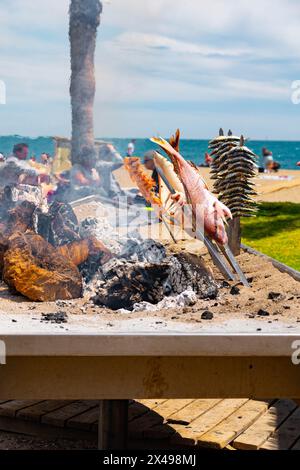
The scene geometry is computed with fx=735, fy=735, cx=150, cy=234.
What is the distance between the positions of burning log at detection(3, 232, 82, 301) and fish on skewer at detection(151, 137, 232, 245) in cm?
69

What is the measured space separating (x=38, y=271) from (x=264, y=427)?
3.94ft

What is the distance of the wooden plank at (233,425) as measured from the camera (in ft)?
9.97

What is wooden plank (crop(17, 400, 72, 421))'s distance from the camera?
343 cm

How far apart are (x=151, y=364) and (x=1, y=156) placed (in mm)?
2415

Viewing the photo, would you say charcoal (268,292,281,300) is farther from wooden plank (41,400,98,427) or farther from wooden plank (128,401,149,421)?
wooden plank (41,400,98,427)

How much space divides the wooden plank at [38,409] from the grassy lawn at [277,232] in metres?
2.90

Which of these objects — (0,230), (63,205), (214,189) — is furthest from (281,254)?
(0,230)

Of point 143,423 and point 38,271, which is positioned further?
point 143,423

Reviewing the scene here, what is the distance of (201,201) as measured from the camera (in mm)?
3555

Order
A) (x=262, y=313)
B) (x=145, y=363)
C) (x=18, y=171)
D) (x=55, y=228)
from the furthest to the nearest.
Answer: (x=18, y=171)
(x=55, y=228)
(x=262, y=313)
(x=145, y=363)

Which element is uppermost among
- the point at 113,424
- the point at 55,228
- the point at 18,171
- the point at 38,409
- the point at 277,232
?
the point at 18,171

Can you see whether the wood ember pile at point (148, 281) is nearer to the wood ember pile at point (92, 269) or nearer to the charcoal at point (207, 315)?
the wood ember pile at point (92, 269)

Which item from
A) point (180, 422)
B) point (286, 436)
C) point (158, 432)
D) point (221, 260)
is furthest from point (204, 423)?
point (221, 260)

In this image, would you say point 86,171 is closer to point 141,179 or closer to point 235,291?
point 141,179
